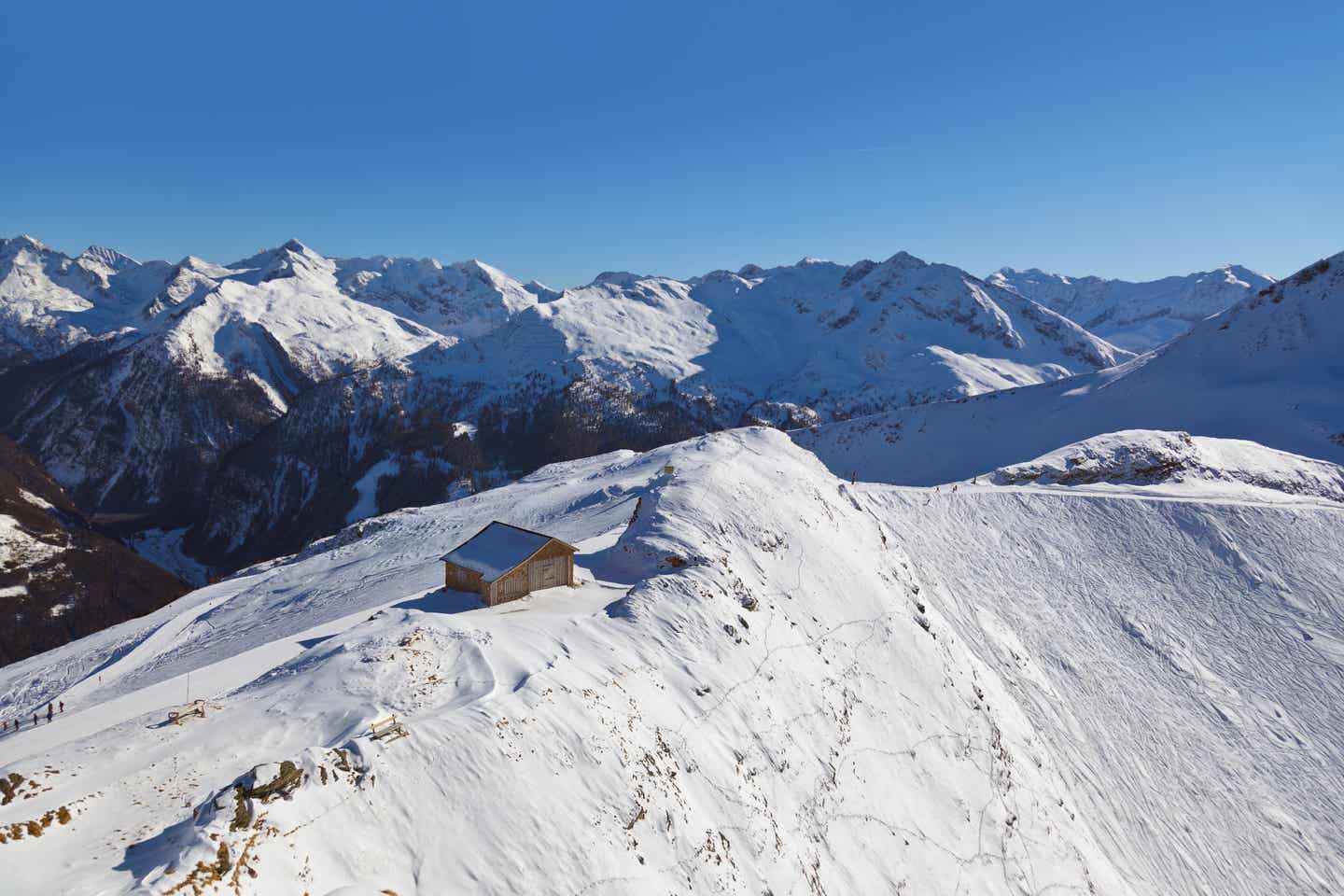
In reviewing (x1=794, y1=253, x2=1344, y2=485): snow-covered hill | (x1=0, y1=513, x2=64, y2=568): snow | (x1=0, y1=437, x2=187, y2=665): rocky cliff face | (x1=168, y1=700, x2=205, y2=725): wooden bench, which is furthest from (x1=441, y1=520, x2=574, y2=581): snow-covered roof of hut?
(x1=0, y1=513, x2=64, y2=568): snow

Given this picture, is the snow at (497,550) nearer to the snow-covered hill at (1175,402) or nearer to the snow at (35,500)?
the snow-covered hill at (1175,402)

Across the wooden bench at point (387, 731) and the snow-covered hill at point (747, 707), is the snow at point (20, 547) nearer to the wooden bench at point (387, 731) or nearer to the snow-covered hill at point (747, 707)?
the snow-covered hill at point (747, 707)

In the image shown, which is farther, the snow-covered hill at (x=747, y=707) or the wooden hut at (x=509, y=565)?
the wooden hut at (x=509, y=565)

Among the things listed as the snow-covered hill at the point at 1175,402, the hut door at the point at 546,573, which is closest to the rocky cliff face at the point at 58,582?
the hut door at the point at 546,573

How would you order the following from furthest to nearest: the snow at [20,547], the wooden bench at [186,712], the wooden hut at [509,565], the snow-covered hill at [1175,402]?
the snow-covered hill at [1175,402] < the snow at [20,547] < the wooden hut at [509,565] < the wooden bench at [186,712]

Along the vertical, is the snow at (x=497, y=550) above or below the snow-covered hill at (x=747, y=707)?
above

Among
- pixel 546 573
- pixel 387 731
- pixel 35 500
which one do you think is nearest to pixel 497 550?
pixel 546 573

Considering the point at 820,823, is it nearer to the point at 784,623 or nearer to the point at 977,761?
the point at 784,623

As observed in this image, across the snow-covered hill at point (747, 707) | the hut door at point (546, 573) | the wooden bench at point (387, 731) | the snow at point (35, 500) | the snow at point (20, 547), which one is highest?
the snow at point (35, 500)

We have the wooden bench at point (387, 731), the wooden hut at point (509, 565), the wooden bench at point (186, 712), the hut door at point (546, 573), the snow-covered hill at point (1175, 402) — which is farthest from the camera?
the snow-covered hill at point (1175, 402)
